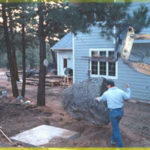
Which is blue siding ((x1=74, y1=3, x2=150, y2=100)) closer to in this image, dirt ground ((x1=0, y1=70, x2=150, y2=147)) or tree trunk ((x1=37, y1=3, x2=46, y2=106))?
dirt ground ((x1=0, y1=70, x2=150, y2=147))

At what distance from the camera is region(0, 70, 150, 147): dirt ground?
5.86 metres

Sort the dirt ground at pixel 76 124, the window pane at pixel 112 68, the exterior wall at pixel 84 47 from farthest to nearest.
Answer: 1. the exterior wall at pixel 84 47
2. the window pane at pixel 112 68
3. the dirt ground at pixel 76 124

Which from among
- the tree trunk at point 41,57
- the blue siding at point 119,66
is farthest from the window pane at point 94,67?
the tree trunk at point 41,57

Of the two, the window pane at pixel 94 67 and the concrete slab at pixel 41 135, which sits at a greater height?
the window pane at pixel 94 67

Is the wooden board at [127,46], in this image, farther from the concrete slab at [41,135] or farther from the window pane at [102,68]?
the window pane at [102,68]

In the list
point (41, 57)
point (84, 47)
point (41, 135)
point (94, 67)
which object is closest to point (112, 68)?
point (94, 67)

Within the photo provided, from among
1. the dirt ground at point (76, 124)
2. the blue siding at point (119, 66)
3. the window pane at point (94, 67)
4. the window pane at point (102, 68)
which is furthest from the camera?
the window pane at point (94, 67)

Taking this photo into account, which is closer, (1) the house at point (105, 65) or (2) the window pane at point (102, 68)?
(1) the house at point (105, 65)

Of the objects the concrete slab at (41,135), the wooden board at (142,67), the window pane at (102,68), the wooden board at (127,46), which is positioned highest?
the wooden board at (127,46)

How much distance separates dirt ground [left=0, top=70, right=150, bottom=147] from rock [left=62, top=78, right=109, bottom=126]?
0.35 meters

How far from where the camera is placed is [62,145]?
5.67m

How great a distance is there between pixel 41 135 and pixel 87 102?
5.15ft

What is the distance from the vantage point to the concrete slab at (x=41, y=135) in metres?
5.87

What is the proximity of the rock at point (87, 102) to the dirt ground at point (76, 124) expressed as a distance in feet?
1.13
